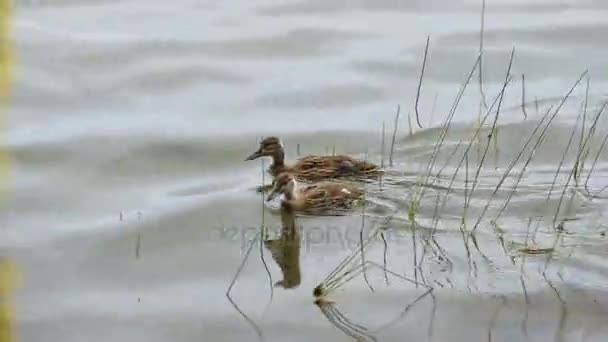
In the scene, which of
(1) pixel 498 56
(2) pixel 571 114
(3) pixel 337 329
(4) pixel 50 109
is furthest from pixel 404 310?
(1) pixel 498 56

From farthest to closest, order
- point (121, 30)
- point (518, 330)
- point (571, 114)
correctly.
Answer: point (121, 30) < point (571, 114) < point (518, 330)

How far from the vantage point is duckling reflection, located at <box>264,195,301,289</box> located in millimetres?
4910

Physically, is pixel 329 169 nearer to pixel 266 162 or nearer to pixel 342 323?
pixel 266 162

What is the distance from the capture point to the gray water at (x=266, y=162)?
15.2 ft

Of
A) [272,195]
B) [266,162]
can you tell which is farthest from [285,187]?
[266,162]

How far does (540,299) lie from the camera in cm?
464

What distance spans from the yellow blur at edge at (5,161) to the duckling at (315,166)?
1.29 m

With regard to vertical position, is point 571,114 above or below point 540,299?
above

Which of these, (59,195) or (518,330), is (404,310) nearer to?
(518,330)

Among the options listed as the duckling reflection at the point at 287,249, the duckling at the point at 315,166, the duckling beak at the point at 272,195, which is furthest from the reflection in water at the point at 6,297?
the duckling at the point at 315,166

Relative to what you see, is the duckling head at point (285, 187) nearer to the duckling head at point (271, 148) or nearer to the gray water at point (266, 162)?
the gray water at point (266, 162)

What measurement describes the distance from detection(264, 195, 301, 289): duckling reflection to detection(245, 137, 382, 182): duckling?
39 centimetres

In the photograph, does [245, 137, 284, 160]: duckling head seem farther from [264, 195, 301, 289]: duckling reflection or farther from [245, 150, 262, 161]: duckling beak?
[264, 195, 301, 289]: duckling reflection

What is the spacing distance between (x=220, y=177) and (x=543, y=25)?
3.41 metres
